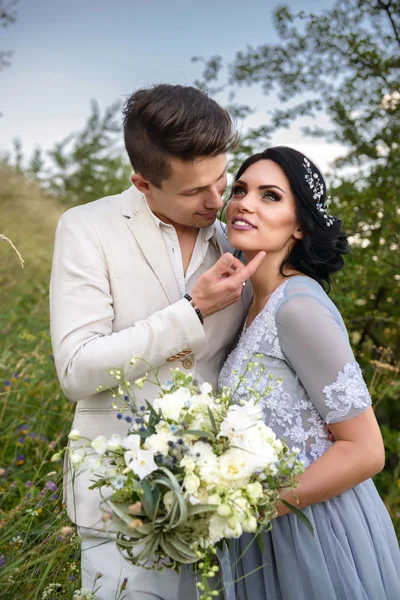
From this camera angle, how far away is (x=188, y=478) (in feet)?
5.85

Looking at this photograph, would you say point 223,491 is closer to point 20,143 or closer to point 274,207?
point 274,207

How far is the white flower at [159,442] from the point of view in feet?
6.03

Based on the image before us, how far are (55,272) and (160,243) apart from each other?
505 mm

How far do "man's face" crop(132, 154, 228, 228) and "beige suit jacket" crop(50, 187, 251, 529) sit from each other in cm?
10

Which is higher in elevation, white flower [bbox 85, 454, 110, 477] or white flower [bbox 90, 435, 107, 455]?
white flower [bbox 90, 435, 107, 455]

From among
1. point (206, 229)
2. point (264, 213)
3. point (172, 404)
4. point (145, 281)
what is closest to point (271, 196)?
point (264, 213)

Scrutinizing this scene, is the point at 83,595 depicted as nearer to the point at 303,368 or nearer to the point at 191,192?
the point at 303,368

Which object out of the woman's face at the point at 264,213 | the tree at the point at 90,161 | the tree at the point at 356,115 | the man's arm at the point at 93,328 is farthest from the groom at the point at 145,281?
the tree at the point at 90,161

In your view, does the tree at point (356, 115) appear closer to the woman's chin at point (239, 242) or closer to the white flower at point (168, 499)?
the woman's chin at point (239, 242)

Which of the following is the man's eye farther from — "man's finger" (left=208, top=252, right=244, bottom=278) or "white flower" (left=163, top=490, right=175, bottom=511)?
"white flower" (left=163, top=490, right=175, bottom=511)

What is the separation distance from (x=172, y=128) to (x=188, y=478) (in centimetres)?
162

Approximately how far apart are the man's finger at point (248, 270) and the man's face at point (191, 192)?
1.07ft

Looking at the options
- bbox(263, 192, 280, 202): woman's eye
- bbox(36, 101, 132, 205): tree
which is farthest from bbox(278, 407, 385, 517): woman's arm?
bbox(36, 101, 132, 205): tree

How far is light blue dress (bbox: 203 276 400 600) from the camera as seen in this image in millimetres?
2502
